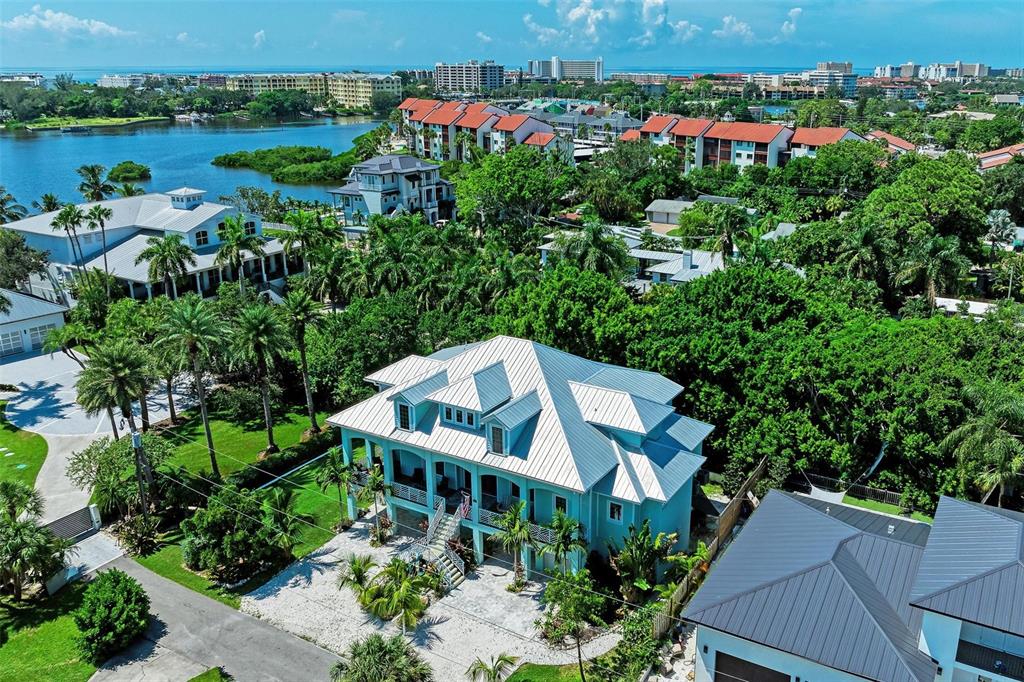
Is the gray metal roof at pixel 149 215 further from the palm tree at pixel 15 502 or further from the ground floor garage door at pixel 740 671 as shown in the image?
the ground floor garage door at pixel 740 671

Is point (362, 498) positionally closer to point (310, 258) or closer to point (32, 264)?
point (310, 258)

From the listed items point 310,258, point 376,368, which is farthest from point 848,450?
point 310,258

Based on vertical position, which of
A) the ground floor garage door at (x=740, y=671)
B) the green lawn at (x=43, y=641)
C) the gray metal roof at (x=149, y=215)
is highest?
the gray metal roof at (x=149, y=215)

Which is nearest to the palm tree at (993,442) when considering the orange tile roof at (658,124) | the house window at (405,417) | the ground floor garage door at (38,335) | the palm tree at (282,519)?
the house window at (405,417)

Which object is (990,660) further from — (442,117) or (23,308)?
(442,117)

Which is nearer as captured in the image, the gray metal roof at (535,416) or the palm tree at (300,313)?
the gray metal roof at (535,416)

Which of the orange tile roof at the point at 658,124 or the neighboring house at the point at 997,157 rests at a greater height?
the orange tile roof at the point at 658,124

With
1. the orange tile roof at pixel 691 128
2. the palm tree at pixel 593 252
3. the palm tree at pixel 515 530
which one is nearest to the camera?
the palm tree at pixel 515 530
